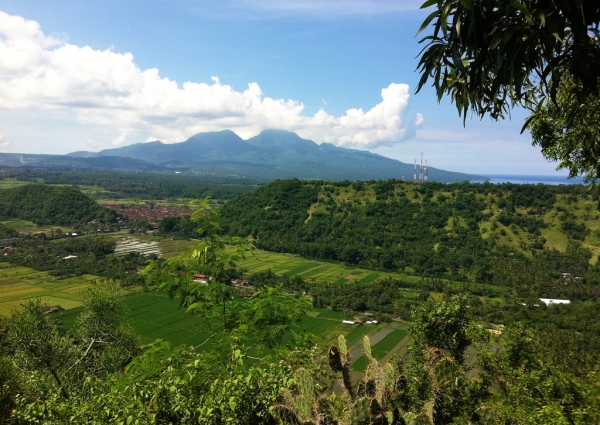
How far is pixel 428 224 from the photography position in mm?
73188

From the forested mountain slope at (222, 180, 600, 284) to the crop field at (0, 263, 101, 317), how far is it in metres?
35.3

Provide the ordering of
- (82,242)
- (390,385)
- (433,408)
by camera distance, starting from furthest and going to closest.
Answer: (82,242) < (390,385) < (433,408)

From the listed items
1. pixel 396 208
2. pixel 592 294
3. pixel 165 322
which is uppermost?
pixel 396 208

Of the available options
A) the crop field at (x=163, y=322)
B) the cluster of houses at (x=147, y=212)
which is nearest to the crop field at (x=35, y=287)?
the crop field at (x=163, y=322)

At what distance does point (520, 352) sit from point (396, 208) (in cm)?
7159

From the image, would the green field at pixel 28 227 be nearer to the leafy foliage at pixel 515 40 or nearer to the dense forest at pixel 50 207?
the dense forest at pixel 50 207

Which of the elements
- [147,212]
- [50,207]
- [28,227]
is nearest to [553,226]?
[147,212]

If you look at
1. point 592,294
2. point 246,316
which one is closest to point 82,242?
point 246,316

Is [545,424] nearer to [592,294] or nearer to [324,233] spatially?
[592,294]

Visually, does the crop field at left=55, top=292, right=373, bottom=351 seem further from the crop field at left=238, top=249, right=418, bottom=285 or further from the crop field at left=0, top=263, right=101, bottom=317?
the crop field at left=238, top=249, right=418, bottom=285

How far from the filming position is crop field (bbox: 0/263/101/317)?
41844 mm

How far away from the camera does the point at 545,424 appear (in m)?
4.98

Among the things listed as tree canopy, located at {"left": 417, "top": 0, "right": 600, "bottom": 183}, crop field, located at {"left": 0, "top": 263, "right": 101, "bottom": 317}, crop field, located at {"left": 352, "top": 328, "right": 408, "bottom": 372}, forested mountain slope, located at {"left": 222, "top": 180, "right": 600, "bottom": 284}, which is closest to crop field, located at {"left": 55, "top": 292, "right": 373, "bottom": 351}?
crop field, located at {"left": 352, "top": 328, "right": 408, "bottom": 372}

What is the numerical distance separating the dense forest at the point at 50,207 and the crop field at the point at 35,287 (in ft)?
138
